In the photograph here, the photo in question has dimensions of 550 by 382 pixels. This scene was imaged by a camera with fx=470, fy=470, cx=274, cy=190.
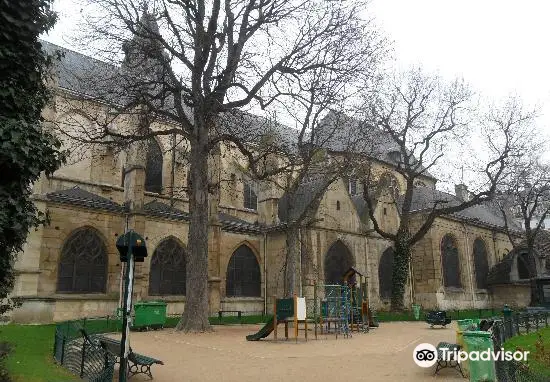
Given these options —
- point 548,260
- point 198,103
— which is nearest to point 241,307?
point 198,103

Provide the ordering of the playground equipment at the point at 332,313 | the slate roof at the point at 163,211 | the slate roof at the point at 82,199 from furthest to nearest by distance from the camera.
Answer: the slate roof at the point at 163,211, the slate roof at the point at 82,199, the playground equipment at the point at 332,313

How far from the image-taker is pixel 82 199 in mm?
22531

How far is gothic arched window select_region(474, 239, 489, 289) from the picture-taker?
3997 centimetres

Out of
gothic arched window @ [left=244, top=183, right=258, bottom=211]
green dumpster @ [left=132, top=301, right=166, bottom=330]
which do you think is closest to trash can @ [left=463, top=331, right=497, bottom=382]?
green dumpster @ [left=132, top=301, right=166, bottom=330]

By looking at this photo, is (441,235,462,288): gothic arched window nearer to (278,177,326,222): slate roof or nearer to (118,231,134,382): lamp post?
(278,177,326,222): slate roof

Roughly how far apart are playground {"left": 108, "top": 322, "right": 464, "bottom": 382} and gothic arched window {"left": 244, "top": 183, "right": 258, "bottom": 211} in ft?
55.5

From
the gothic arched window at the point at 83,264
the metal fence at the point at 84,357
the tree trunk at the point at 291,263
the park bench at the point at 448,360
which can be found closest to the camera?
the metal fence at the point at 84,357

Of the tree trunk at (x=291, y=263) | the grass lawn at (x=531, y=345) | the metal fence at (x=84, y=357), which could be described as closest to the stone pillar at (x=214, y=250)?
the tree trunk at (x=291, y=263)

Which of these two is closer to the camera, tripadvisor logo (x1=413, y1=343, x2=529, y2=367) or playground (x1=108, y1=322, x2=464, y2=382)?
tripadvisor logo (x1=413, y1=343, x2=529, y2=367)

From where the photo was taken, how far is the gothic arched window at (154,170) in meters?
27.5

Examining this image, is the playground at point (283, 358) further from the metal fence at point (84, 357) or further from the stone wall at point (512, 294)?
the stone wall at point (512, 294)

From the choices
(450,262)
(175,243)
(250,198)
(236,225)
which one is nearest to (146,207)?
(175,243)

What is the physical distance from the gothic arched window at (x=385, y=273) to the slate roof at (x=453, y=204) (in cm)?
493

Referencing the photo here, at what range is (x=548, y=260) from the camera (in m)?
38.5
